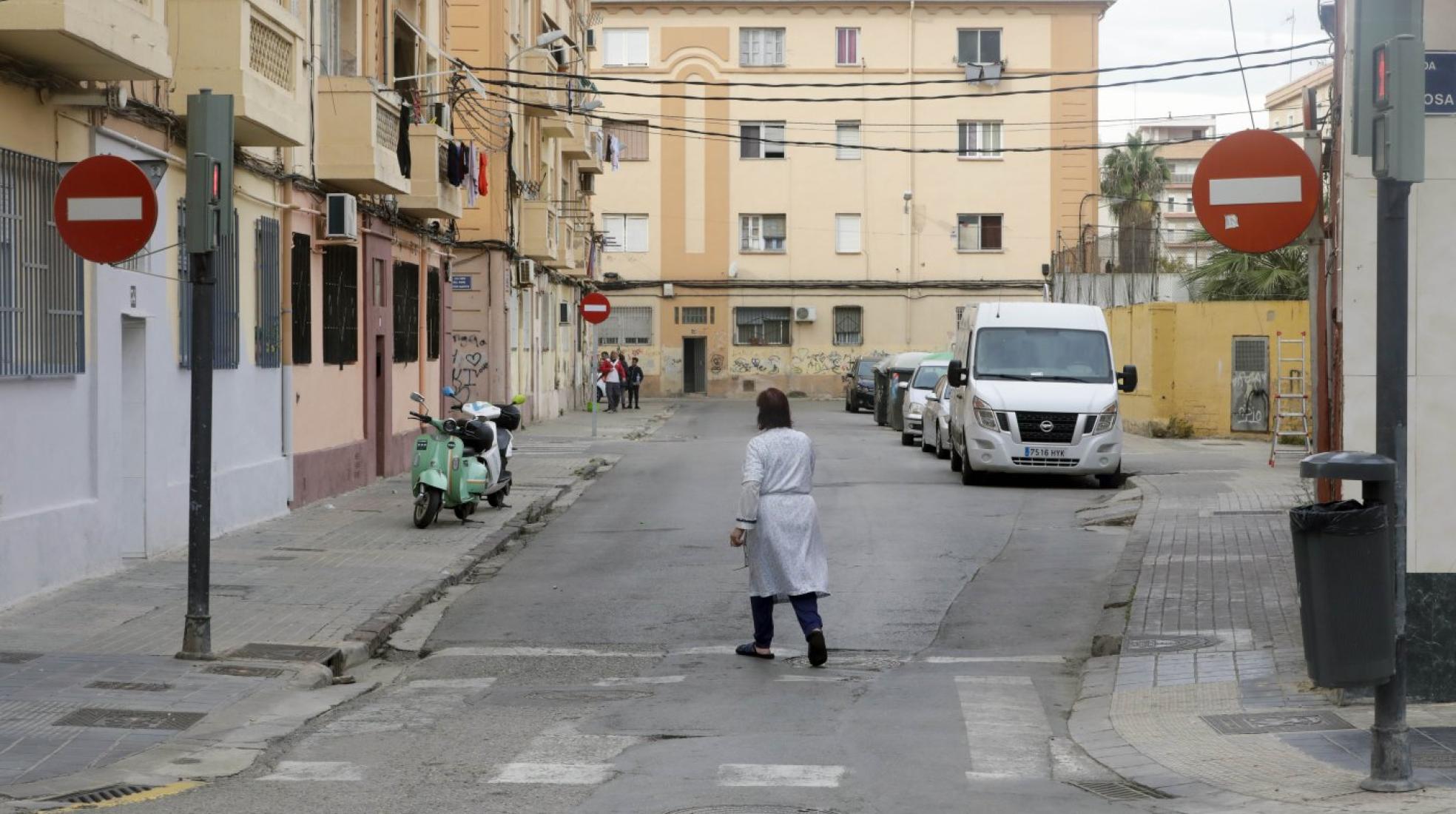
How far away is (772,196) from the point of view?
6412cm

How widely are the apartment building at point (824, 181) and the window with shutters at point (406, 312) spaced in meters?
38.0

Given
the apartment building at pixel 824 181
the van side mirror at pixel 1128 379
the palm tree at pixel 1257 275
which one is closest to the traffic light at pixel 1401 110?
the van side mirror at pixel 1128 379

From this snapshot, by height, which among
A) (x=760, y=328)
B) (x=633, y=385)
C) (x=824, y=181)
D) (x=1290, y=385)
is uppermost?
(x=824, y=181)

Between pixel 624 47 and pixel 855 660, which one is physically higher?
pixel 624 47

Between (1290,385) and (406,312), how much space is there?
624 inches

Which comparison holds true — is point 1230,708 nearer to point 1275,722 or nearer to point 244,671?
point 1275,722

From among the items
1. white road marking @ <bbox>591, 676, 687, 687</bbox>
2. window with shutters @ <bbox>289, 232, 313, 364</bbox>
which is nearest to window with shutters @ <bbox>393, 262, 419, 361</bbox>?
window with shutters @ <bbox>289, 232, 313, 364</bbox>

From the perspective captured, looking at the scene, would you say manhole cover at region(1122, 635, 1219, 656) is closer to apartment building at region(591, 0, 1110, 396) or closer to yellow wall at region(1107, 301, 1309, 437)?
yellow wall at region(1107, 301, 1309, 437)

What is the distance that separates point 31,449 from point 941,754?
7.39 metres

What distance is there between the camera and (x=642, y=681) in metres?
9.46

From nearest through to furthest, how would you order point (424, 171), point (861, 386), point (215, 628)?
point (215, 628)
point (424, 171)
point (861, 386)

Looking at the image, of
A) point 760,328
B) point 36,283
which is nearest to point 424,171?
point 36,283

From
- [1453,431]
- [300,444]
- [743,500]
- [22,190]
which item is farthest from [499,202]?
[1453,431]

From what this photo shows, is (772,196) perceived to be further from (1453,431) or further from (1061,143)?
(1453,431)
